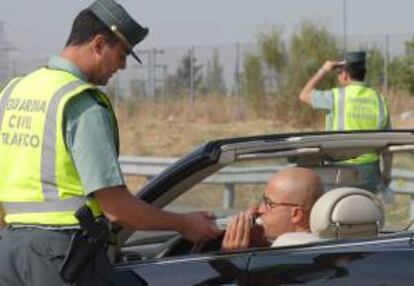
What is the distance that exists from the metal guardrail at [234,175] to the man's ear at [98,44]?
3.02 metres

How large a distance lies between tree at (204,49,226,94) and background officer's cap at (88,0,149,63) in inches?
1176

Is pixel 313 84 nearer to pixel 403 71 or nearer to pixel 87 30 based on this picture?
pixel 87 30

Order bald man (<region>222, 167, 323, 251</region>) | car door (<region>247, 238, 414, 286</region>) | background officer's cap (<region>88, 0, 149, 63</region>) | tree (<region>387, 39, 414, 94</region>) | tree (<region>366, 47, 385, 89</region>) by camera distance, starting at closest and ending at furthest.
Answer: car door (<region>247, 238, 414, 286</region>) → background officer's cap (<region>88, 0, 149, 63</region>) → bald man (<region>222, 167, 323, 251</region>) → tree (<region>366, 47, 385, 89</region>) → tree (<region>387, 39, 414, 94</region>)

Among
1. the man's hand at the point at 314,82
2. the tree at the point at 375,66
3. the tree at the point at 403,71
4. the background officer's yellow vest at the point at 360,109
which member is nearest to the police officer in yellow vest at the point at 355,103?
the background officer's yellow vest at the point at 360,109

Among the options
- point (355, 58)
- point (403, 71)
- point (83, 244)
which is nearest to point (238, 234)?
point (83, 244)

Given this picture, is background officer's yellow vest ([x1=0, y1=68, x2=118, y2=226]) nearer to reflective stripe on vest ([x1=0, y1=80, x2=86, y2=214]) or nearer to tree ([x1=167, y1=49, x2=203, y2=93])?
reflective stripe on vest ([x1=0, y1=80, x2=86, y2=214])

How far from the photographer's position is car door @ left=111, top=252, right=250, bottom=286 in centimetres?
383

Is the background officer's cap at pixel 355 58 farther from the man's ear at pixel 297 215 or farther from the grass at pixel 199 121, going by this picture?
the grass at pixel 199 121

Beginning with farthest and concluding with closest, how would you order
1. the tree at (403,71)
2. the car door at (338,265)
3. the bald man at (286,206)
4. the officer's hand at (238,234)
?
1. the tree at (403,71)
2. the bald man at (286,206)
3. the officer's hand at (238,234)
4. the car door at (338,265)

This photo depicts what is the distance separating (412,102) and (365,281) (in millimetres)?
28345

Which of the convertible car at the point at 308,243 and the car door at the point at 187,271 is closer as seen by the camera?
the convertible car at the point at 308,243

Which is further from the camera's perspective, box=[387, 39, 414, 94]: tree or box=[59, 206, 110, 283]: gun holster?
box=[387, 39, 414, 94]: tree

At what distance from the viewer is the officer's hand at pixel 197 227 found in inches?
151

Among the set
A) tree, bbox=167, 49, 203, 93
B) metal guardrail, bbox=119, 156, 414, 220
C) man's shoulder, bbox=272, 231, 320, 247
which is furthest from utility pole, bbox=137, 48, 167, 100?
man's shoulder, bbox=272, 231, 320, 247
